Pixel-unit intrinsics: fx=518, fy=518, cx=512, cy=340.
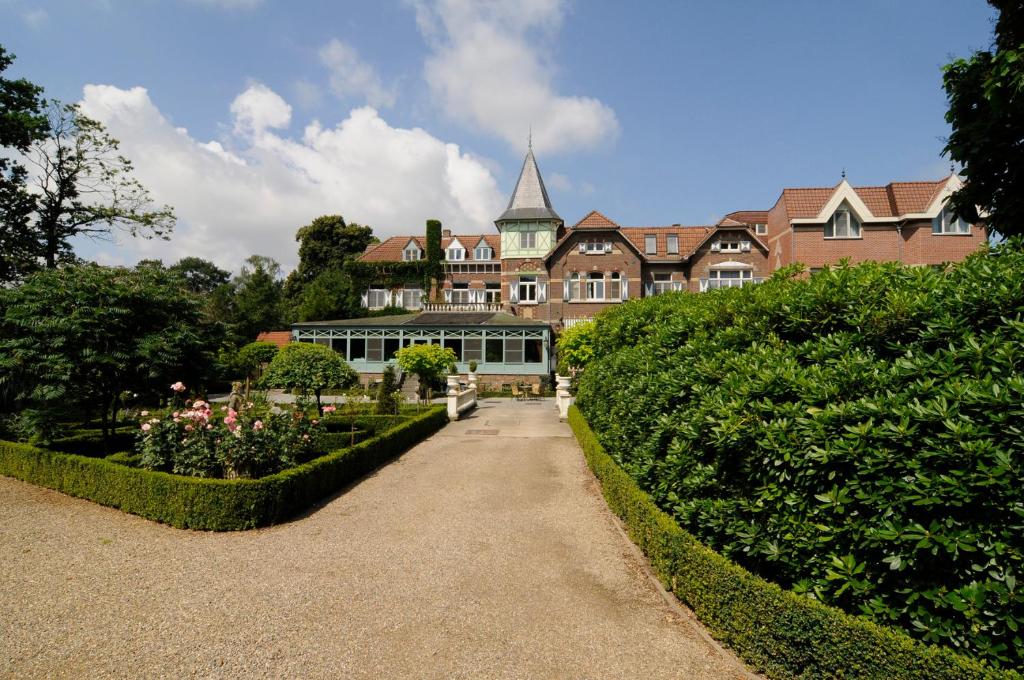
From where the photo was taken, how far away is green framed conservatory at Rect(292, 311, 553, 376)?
32438 mm

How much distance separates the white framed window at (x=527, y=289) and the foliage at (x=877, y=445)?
33541 millimetres

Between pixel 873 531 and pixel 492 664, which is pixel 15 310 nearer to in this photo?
pixel 492 664

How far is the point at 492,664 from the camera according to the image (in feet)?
14.8

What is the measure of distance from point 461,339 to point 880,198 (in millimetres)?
24285

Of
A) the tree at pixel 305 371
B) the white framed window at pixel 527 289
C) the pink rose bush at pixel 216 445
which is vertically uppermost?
the white framed window at pixel 527 289

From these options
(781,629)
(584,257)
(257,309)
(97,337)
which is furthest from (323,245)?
(781,629)

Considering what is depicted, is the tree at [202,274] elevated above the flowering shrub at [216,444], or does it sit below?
above

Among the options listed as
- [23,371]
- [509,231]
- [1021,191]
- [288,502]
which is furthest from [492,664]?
[509,231]

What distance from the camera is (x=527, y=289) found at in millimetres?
39688

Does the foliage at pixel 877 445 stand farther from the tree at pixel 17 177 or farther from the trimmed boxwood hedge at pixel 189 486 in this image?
the tree at pixel 17 177

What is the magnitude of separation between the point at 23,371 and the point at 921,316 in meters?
15.0

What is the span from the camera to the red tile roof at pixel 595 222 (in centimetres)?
3612

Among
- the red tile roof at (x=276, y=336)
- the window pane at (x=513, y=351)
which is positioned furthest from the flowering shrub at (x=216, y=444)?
the red tile roof at (x=276, y=336)

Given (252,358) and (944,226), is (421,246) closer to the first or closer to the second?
(252,358)
